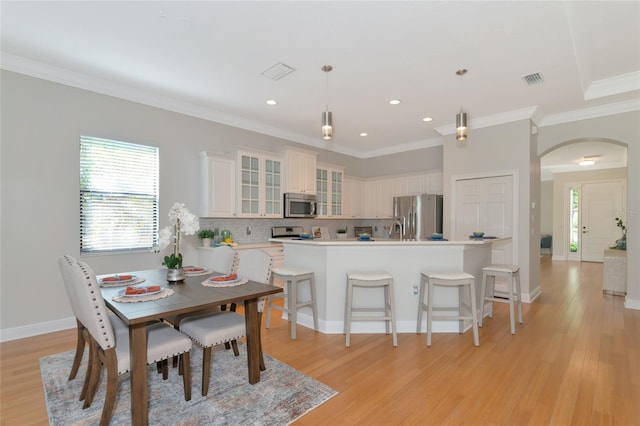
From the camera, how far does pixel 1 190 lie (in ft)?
10.5

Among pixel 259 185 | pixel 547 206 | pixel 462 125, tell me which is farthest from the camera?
pixel 547 206

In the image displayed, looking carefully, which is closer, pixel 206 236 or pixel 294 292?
pixel 294 292

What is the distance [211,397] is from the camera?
7.36ft

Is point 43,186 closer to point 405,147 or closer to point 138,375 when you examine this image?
point 138,375

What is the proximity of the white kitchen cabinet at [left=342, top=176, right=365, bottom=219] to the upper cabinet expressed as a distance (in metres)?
1.19

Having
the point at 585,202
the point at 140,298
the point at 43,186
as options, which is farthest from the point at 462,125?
the point at 585,202

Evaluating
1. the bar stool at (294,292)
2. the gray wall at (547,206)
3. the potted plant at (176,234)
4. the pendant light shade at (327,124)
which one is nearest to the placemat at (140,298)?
the potted plant at (176,234)

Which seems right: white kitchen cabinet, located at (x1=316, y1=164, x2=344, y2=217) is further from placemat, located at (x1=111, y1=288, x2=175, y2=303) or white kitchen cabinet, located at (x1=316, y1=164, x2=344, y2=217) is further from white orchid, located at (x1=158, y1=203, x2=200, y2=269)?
placemat, located at (x1=111, y1=288, x2=175, y2=303)

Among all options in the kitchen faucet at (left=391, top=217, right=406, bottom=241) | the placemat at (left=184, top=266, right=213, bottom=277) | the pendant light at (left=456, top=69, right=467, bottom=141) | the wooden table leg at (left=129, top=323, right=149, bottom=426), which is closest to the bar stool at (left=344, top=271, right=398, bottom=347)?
the placemat at (left=184, top=266, right=213, bottom=277)

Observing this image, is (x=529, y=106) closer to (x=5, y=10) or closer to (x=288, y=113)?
(x=288, y=113)

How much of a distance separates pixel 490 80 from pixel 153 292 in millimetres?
4094

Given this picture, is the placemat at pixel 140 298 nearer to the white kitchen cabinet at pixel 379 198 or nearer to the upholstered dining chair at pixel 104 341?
the upholstered dining chair at pixel 104 341

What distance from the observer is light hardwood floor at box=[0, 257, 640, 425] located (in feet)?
6.75

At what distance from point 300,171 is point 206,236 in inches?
81.0
